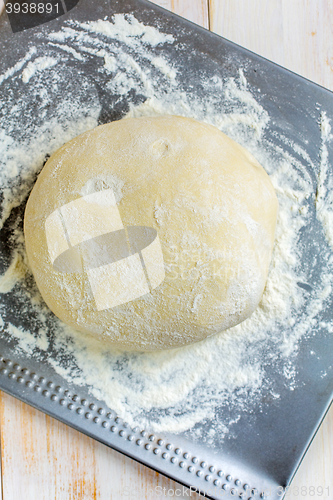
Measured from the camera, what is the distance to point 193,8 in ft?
3.11

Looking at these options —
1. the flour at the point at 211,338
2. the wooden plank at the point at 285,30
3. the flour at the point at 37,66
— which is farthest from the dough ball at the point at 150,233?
the wooden plank at the point at 285,30

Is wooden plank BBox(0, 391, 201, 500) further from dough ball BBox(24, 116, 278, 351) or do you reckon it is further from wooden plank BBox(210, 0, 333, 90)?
wooden plank BBox(210, 0, 333, 90)

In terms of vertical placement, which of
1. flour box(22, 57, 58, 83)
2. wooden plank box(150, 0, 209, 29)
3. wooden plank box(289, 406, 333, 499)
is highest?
wooden plank box(150, 0, 209, 29)

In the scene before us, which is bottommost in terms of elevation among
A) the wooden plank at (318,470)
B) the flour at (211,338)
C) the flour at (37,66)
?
the wooden plank at (318,470)

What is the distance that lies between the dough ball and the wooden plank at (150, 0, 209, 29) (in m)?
0.42

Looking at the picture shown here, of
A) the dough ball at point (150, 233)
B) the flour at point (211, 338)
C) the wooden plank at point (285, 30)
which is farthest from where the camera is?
the wooden plank at point (285, 30)

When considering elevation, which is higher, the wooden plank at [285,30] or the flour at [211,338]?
the wooden plank at [285,30]

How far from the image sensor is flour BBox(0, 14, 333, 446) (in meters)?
0.83

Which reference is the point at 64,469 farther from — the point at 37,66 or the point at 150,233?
the point at 37,66

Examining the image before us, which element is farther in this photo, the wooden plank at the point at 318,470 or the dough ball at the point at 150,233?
the wooden plank at the point at 318,470

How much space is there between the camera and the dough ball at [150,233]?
651 millimetres

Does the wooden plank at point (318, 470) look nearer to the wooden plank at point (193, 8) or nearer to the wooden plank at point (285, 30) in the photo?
the wooden plank at point (285, 30)

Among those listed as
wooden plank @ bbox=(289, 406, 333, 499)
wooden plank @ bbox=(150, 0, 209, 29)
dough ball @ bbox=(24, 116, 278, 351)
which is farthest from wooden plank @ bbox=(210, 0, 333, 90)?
wooden plank @ bbox=(289, 406, 333, 499)

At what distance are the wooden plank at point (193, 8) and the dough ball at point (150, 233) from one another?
1.38 feet
